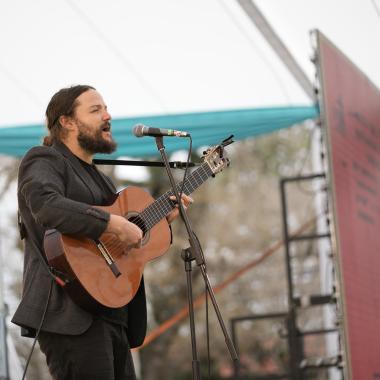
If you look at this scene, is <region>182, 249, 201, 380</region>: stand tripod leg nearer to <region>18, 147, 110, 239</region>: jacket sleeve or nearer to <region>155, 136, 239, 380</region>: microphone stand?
<region>155, 136, 239, 380</region>: microphone stand

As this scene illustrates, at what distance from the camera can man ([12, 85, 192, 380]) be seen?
3.12 metres

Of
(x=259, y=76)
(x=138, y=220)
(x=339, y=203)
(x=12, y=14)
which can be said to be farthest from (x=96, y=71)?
(x=138, y=220)

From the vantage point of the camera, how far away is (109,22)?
19.2ft

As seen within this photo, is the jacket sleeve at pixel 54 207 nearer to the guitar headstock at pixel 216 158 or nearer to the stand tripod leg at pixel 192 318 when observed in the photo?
the stand tripod leg at pixel 192 318

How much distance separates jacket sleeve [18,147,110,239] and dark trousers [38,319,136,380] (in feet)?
1.24

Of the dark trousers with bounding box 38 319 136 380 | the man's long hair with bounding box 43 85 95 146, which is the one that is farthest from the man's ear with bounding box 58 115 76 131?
the dark trousers with bounding box 38 319 136 380

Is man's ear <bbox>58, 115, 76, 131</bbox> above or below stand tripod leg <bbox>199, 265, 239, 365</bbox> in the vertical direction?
above

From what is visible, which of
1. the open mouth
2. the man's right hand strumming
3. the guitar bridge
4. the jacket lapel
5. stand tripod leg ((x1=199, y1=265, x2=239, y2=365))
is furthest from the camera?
the open mouth

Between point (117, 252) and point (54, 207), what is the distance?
1.27 ft

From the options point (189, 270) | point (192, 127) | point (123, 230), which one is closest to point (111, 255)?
point (123, 230)

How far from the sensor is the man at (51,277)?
3.12 m

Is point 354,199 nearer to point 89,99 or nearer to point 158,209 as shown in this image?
point 158,209

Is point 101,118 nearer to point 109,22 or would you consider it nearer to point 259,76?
point 109,22

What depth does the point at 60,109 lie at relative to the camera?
3574mm
